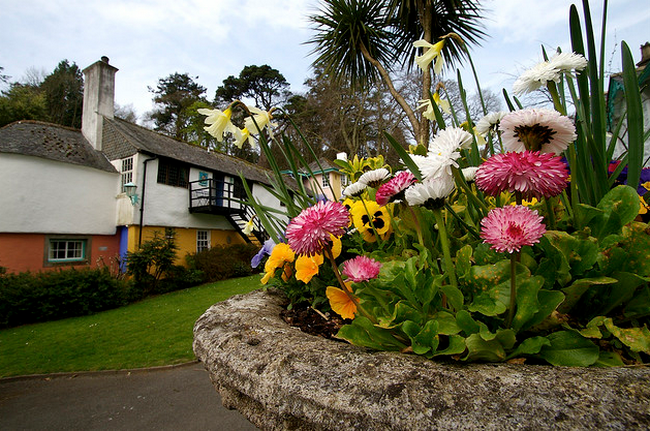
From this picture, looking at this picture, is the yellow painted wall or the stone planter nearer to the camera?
the stone planter

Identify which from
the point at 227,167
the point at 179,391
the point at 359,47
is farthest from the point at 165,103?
the point at 179,391

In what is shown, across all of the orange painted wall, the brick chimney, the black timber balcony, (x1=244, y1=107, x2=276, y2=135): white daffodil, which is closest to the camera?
(x1=244, y1=107, x2=276, y2=135): white daffodil

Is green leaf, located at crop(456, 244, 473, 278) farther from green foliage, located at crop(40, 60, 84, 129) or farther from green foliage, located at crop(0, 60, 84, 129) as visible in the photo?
green foliage, located at crop(40, 60, 84, 129)

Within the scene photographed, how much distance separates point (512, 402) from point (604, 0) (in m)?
1.05

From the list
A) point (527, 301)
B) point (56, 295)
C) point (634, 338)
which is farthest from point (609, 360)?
point (56, 295)

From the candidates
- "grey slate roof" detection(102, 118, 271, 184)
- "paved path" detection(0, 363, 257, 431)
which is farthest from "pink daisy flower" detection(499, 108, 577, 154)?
"grey slate roof" detection(102, 118, 271, 184)

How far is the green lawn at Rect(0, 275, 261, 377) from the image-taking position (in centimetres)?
510

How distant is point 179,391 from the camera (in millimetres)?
4160

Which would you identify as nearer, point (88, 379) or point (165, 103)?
point (88, 379)

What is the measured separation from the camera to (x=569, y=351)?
0.60 m

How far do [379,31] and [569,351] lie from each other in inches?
276

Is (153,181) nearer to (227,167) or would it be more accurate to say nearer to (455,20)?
(227,167)

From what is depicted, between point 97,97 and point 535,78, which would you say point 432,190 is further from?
point 97,97

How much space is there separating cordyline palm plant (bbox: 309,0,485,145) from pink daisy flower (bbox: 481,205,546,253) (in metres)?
5.63
